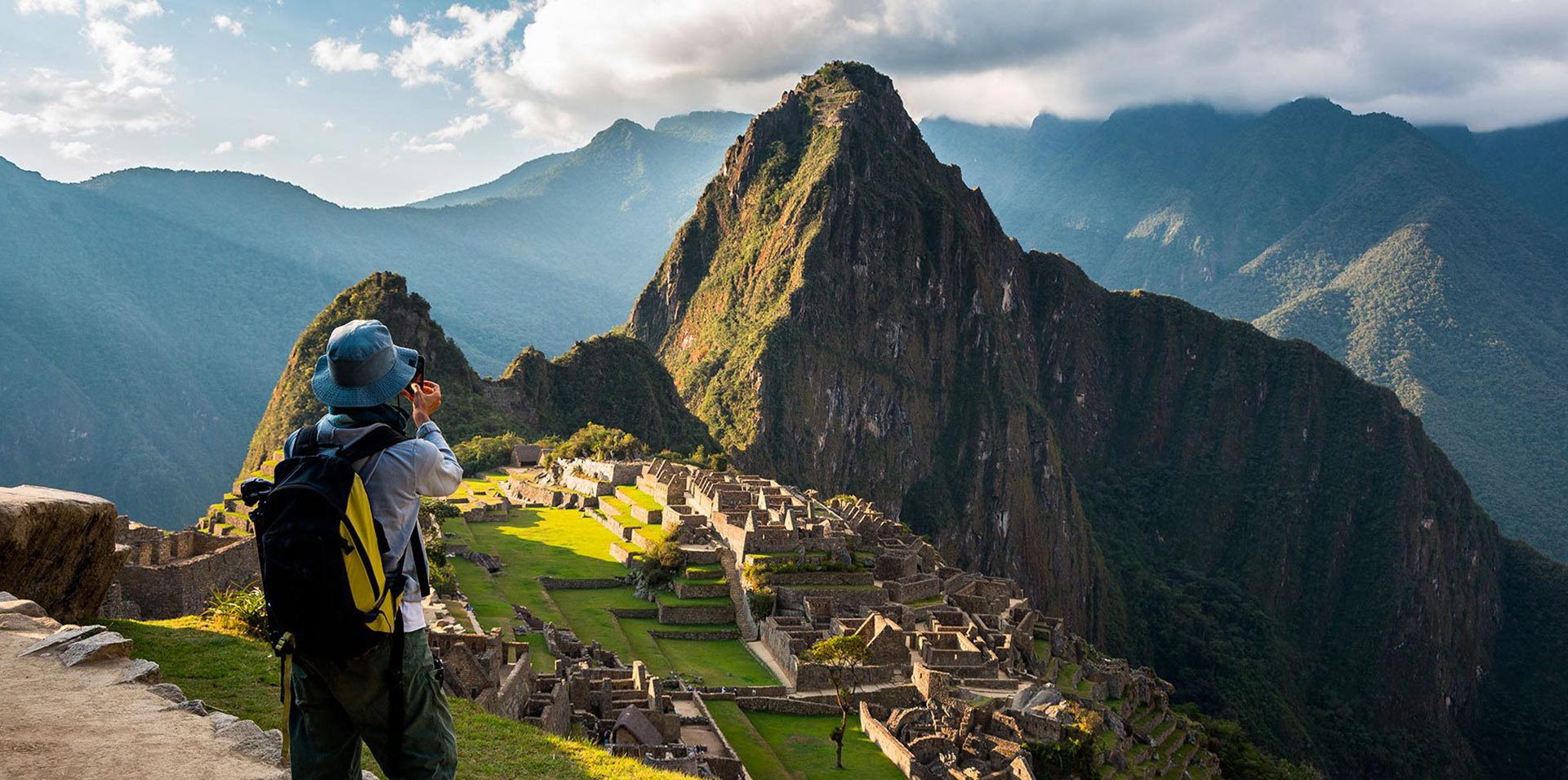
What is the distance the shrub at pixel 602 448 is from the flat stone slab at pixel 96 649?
5506cm

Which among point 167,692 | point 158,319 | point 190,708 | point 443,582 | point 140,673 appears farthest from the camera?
point 158,319

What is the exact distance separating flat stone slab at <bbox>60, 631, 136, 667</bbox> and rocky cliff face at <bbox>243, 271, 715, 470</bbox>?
72392 millimetres

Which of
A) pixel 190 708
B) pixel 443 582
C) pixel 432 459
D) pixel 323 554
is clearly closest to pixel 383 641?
pixel 323 554

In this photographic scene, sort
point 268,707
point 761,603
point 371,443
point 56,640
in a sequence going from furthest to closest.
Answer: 1. point 761,603
2. point 268,707
3. point 56,640
4. point 371,443

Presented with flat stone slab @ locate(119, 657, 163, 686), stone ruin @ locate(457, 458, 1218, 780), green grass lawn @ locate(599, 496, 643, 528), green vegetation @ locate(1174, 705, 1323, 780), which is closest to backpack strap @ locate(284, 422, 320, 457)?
flat stone slab @ locate(119, 657, 163, 686)

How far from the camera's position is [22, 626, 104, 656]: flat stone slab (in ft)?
27.3

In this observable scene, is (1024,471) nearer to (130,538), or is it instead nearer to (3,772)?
(130,538)

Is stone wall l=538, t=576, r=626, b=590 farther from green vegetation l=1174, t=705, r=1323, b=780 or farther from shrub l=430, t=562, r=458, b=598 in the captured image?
green vegetation l=1174, t=705, r=1323, b=780

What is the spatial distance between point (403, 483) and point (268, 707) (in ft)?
21.1

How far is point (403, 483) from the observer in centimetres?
540

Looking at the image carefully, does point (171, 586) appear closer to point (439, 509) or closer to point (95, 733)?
point (95, 733)

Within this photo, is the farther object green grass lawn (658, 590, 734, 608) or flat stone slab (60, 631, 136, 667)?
green grass lawn (658, 590, 734, 608)

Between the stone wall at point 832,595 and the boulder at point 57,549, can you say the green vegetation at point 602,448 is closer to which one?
the stone wall at point 832,595

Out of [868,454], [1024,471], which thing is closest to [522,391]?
[868,454]
